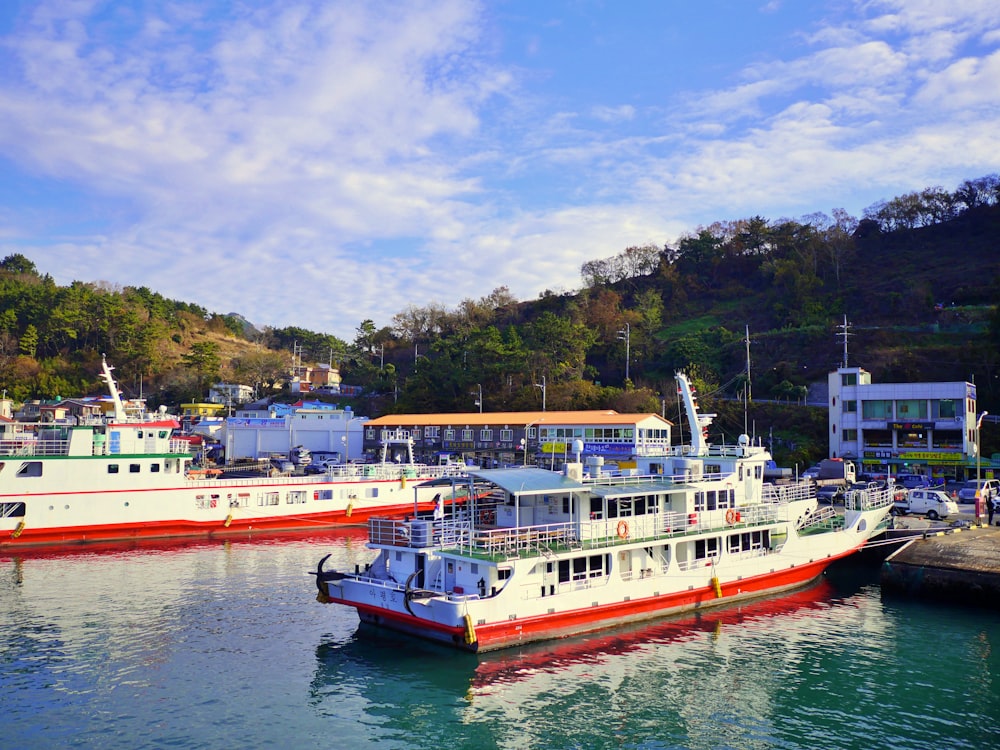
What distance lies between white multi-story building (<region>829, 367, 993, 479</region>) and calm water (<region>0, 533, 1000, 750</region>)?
3243 cm

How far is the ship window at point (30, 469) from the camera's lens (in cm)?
3781

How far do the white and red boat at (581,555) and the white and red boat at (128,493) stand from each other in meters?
11.9

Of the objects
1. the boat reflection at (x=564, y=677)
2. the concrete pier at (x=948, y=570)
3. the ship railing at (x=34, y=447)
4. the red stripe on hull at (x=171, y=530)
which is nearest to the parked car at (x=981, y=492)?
the concrete pier at (x=948, y=570)

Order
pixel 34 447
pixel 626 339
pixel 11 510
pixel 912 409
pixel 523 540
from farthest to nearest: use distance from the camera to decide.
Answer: pixel 626 339 < pixel 912 409 < pixel 34 447 < pixel 11 510 < pixel 523 540

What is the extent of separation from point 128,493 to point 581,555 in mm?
27983

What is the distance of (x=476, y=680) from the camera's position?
63.6ft

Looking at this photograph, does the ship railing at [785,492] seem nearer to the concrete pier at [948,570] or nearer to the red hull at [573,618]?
the red hull at [573,618]

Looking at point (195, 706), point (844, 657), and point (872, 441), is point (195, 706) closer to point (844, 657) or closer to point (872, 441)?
point (844, 657)

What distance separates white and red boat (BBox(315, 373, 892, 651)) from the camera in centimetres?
2156

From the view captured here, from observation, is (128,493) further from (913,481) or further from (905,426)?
(905,426)

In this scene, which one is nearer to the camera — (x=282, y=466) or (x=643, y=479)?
(x=643, y=479)

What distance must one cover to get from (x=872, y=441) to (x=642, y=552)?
4186 cm

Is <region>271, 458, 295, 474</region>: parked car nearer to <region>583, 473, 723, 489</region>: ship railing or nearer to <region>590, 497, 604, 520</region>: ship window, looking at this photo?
<region>583, 473, 723, 489</region>: ship railing

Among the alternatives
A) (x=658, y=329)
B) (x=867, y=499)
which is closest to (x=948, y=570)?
(x=867, y=499)
